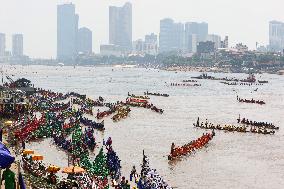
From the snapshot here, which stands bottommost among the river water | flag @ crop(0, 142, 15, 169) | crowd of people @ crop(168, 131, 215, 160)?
the river water

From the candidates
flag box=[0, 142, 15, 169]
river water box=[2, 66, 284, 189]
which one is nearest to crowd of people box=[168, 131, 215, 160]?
river water box=[2, 66, 284, 189]

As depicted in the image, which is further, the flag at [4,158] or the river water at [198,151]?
the river water at [198,151]

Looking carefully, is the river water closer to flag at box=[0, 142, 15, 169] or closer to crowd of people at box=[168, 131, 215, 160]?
crowd of people at box=[168, 131, 215, 160]

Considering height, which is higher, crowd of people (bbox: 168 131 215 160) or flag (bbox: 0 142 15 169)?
flag (bbox: 0 142 15 169)

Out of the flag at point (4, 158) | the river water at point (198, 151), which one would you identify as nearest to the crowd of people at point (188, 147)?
the river water at point (198, 151)

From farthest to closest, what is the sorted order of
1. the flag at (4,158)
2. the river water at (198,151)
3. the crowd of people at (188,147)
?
the crowd of people at (188,147) → the river water at (198,151) → the flag at (4,158)

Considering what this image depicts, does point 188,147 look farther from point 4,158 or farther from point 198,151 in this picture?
point 4,158

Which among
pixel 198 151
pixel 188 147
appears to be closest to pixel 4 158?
pixel 188 147

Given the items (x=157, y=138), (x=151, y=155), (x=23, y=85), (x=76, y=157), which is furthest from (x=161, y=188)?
(x=23, y=85)

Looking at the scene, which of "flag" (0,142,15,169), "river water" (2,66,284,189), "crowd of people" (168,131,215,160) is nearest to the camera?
"flag" (0,142,15,169)

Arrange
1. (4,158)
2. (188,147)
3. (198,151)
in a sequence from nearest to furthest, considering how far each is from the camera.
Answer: (4,158) → (188,147) → (198,151)

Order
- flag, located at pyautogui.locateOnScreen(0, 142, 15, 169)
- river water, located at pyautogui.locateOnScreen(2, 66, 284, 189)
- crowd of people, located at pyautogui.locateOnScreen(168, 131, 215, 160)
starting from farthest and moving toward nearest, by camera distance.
Result: crowd of people, located at pyautogui.locateOnScreen(168, 131, 215, 160) → river water, located at pyautogui.locateOnScreen(2, 66, 284, 189) → flag, located at pyautogui.locateOnScreen(0, 142, 15, 169)

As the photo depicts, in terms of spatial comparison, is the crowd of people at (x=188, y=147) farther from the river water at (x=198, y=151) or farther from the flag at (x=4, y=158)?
the flag at (x=4, y=158)
